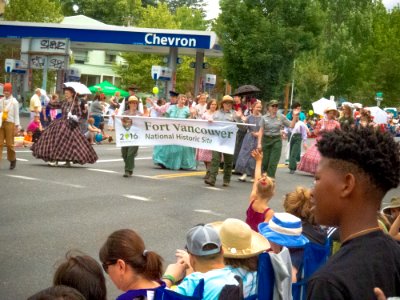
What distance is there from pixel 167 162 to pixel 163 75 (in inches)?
839

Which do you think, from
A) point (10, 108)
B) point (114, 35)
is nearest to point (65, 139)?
point (10, 108)

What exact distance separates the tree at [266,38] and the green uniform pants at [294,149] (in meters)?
22.7

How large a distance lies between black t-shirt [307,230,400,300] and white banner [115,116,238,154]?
570 inches

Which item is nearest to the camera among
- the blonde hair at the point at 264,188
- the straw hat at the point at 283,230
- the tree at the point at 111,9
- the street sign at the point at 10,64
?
the straw hat at the point at 283,230

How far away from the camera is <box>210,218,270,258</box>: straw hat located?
482 cm

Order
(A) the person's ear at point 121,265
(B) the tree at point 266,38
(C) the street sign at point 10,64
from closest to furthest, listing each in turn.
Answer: (A) the person's ear at point 121,265
(C) the street sign at point 10,64
(B) the tree at point 266,38

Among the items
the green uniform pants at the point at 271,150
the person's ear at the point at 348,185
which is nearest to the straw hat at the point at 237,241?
the person's ear at the point at 348,185

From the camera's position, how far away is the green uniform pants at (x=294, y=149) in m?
21.4

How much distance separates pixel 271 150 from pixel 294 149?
4.23 m

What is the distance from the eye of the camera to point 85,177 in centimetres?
1638

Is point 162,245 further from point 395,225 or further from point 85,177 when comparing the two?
point 85,177

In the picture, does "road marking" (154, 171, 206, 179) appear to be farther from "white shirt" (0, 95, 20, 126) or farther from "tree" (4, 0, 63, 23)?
"tree" (4, 0, 63, 23)

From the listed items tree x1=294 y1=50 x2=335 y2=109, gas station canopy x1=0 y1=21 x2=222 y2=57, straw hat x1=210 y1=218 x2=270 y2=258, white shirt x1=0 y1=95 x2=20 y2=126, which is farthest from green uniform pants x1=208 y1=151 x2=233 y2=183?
tree x1=294 y1=50 x2=335 y2=109

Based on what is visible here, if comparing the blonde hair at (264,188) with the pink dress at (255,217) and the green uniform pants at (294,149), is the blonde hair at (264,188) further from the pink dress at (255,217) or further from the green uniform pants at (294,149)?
the green uniform pants at (294,149)
